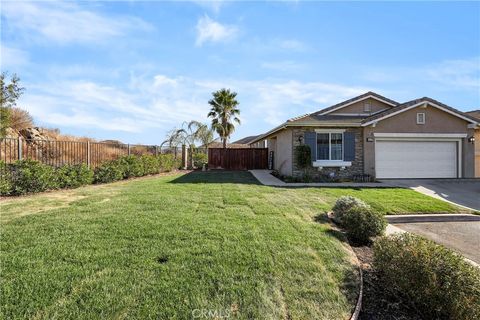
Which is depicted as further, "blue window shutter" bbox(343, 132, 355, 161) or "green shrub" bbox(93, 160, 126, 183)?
"blue window shutter" bbox(343, 132, 355, 161)

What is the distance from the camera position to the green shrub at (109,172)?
38.2ft

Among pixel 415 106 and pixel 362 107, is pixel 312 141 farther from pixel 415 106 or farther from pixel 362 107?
pixel 415 106

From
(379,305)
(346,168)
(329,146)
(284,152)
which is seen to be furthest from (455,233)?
(284,152)

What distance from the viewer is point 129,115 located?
1905 centimetres

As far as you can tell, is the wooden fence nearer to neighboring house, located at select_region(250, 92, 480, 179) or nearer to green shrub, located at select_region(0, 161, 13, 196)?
neighboring house, located at select_region(250, 92, 480, 179)

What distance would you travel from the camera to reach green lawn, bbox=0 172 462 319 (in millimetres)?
2836

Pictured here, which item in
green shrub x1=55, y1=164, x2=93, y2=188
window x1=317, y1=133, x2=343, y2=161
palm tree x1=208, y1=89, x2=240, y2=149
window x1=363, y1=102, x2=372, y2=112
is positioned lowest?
green shrub x1=55, y1=164, x2=93, y2=188

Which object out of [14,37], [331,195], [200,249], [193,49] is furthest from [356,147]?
[14,37]

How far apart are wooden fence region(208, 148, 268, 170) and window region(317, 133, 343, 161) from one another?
8910 mm

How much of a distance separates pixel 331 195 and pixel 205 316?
7496 millimetres

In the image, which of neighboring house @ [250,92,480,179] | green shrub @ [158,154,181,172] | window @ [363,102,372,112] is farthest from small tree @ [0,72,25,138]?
window @ [363,102,372,112]

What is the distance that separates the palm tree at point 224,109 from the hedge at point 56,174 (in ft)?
46.6

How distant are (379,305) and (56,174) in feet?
32.6

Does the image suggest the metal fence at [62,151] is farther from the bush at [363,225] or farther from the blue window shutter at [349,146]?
the blue window shutter at [349,146]
